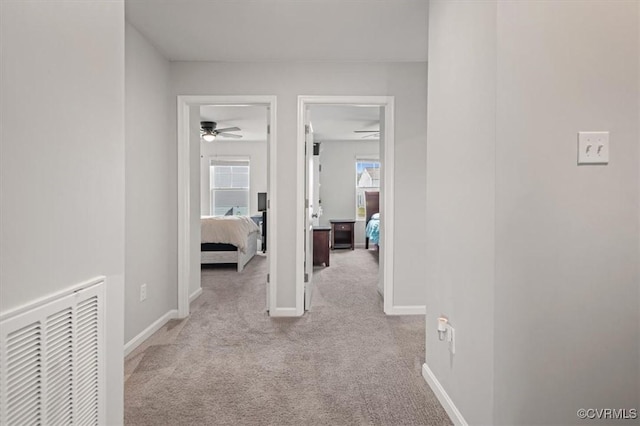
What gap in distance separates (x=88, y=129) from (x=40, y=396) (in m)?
0.87

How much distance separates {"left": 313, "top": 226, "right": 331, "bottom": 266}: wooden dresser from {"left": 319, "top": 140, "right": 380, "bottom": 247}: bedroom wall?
7.95 feet

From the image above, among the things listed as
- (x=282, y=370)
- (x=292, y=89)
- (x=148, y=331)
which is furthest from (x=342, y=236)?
(x=282, y=370)

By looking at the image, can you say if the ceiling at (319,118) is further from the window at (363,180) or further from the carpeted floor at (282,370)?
the carpeted floor at (282,370)

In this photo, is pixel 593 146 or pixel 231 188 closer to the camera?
pixel 593 146

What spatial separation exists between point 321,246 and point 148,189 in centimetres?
352

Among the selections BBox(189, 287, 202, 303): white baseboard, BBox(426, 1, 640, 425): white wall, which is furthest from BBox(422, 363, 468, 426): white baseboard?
BBox(189, 287, 202, 303): white baseboard

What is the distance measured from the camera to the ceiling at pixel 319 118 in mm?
5387

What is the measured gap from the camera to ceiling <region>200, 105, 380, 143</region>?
5387mm

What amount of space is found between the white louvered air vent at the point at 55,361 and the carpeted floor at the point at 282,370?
71cm

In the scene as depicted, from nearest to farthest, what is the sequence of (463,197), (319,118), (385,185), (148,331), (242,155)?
(463,197) < (148,331) < (385,185) < (319,118) < (242,155)

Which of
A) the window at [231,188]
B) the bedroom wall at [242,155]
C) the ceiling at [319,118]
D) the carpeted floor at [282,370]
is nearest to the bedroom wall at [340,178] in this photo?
the ceiling at [319,118]

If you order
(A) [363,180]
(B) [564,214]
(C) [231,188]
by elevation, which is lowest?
(B) [564,214]

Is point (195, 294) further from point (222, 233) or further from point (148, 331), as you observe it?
point (222, 233)

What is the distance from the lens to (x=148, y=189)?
9.77ft
